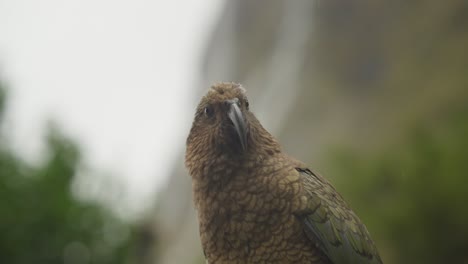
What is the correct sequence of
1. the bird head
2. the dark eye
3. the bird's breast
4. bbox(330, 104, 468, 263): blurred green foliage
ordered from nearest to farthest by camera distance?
the bird's breast < the bird head < the dark eye < bbox(330, 104, 468, 263): blurred green foliage

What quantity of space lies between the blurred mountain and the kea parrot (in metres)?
5.98

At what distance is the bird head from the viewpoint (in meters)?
3.36

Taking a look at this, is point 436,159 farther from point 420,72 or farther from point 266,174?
point 266,174

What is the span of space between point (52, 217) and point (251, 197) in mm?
11480

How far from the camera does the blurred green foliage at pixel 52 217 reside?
43.8 feet

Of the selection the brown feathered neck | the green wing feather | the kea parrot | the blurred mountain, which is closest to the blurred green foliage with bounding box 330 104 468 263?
the blurred mountain

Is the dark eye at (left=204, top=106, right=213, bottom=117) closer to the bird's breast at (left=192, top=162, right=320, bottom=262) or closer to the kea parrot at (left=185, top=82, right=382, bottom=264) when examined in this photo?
the kea parrot at (left=185, top=82, right=382, bottom=264)

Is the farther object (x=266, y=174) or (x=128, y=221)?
(x=128, y=221)

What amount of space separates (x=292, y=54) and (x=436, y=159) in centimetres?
672

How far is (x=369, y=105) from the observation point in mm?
13078

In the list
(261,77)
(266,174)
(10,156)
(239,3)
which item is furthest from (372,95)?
(266,174)

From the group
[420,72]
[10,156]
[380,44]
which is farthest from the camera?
[10,156]

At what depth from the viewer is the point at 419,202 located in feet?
30.2

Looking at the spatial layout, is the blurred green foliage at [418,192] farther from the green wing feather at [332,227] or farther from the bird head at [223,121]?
the bird head at [223,121]
